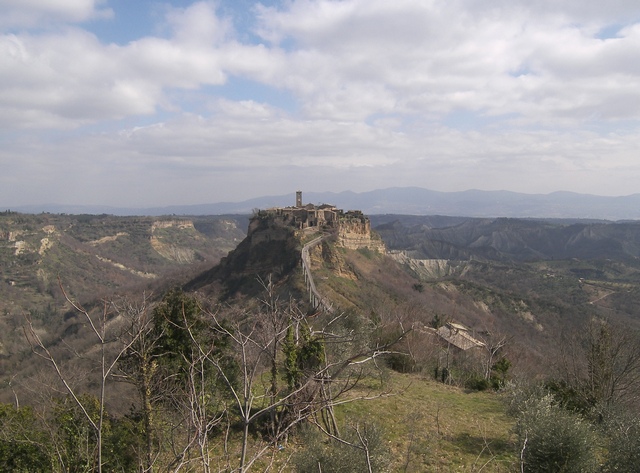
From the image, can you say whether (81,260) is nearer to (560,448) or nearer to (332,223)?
(332,223)

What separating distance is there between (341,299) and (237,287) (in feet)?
65.2

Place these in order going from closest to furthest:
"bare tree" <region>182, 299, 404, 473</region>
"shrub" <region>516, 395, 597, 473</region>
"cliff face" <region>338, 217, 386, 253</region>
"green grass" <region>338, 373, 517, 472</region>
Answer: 1. "bare tree" <region>182, 299, 404, 473</region>
2. "shrub" <region>516, 395, 597, 473</region>
3. "green grass" <region>338, 373, 517, 472</region>
4. "cliff face" <region>338, 217, 386, 253</region>

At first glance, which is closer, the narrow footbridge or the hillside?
the narrow footbridge

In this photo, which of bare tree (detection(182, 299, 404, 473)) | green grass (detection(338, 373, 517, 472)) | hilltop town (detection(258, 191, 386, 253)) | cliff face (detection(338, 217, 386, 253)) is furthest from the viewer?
cliff face (detection(338, 217, 386, 253))

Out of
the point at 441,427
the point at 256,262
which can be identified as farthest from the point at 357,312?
the point at 256,262

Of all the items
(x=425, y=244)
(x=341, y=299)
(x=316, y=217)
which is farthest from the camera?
(x=425, y=244)

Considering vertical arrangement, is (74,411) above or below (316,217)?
below

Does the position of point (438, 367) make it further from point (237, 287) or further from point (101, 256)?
point (101, 256)

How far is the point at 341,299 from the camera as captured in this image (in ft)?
150

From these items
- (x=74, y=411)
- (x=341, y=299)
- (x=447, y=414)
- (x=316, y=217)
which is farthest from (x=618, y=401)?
(x=316, y=217)

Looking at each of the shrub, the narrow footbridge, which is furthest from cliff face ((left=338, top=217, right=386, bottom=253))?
the shrub

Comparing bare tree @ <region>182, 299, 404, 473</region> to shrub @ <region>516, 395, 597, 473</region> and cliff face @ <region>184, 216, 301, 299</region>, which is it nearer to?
shrub @ <region>516, 395, 597, 473</region>

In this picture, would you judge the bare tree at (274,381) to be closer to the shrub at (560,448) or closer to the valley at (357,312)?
the valley at (357,312)

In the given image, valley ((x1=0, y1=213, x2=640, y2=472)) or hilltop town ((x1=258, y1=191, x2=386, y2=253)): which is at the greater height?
hilltop town ((x1=258, y1=191, x2=386, y2=253))
